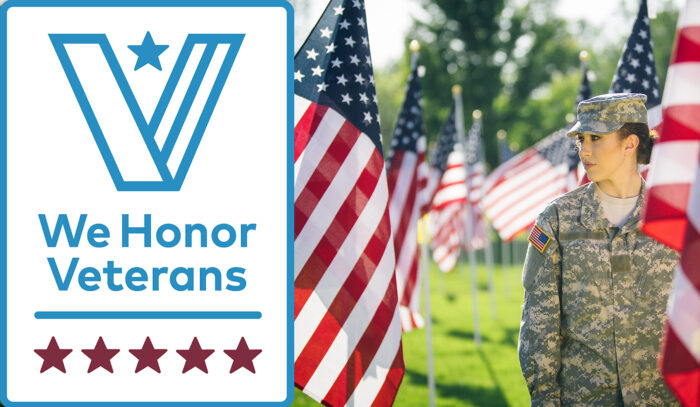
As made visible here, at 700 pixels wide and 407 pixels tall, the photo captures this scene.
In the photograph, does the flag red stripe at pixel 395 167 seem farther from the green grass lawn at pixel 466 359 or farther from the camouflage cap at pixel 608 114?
the camouflage cap at pixel 608 114

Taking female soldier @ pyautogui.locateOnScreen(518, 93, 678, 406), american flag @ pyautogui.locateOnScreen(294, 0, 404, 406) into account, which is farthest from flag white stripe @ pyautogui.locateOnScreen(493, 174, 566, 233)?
female soldier @ pyautogui.locateOnScreen(518, 93, 678, 406)

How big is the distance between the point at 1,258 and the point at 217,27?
38.9 inches

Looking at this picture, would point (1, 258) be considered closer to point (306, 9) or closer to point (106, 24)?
point (106, 24)

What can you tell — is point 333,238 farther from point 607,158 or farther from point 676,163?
point 676,163

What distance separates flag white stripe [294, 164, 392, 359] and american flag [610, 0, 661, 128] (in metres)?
2.62

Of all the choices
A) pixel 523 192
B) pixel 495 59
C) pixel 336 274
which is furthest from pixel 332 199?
pixel 495 59

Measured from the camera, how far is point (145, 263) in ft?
9.75

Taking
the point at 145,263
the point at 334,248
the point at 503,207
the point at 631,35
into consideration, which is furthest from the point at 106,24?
the point at 503,207

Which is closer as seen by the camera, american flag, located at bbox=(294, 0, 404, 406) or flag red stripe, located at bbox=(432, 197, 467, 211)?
american flag, located at bbox=(294, 0, 404, 406)

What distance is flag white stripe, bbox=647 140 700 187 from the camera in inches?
124

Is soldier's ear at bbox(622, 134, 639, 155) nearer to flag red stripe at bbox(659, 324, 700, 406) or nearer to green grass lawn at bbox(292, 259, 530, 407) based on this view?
flag red stripe at bbox(659, 324, 700, 406)

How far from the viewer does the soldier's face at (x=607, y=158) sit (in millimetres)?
4285

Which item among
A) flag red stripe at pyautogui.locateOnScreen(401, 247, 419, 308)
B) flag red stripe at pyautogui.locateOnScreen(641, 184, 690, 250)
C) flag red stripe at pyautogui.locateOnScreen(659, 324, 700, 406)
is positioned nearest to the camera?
flag red stripe at pyautogui.locateOnScreen(659, 324, 700, 406)

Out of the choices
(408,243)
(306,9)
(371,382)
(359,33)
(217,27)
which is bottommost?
(371,382)
